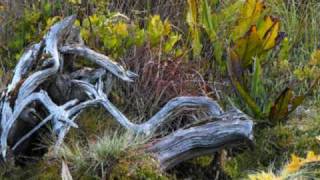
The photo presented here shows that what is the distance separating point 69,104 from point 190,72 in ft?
4.26

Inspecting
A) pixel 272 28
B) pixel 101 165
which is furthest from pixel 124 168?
pixel 272 28

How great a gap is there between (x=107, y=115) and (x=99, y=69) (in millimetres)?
333

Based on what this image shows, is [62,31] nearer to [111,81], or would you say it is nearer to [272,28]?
[111,81]

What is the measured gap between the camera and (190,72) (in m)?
5.43

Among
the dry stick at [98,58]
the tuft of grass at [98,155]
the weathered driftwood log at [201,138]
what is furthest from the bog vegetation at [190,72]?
the dry stick at [98,58]

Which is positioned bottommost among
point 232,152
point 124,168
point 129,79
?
point 232,152

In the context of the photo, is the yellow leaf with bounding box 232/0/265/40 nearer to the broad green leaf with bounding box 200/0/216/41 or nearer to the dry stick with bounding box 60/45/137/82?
the broad green leaf with bounding box 200/0/216/41

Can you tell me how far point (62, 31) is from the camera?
478cm

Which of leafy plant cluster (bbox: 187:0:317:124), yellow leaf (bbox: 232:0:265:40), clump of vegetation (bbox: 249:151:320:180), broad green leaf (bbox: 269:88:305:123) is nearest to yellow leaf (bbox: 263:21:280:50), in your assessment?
leafy plant cluster (bbox: 187:0:317:124)

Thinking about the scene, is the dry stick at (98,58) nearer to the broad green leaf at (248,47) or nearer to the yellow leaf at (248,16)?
the broad green leaf at (248,47)

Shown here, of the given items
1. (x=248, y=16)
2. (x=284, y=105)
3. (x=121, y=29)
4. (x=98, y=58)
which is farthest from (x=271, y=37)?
(x=98, y=58)

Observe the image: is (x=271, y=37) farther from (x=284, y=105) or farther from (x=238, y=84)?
(x=284, y=105)

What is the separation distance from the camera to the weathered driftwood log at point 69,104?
4.37 m

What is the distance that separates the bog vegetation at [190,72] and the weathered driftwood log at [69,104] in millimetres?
153
